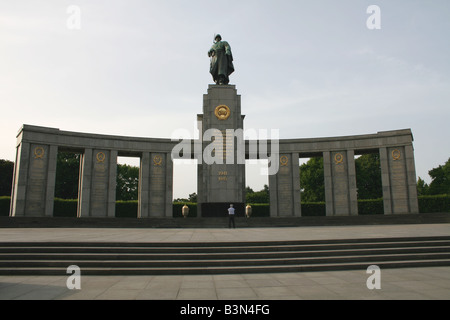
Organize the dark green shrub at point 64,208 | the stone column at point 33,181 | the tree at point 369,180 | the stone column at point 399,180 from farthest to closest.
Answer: the tree at point 369,180 < the dark green shrub at point 64,208 < the stone column at point 399,180 < the stone column at point 33,181

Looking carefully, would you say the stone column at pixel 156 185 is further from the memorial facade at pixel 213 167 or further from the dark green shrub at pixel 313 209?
the dark green shrub at pixel 313 209

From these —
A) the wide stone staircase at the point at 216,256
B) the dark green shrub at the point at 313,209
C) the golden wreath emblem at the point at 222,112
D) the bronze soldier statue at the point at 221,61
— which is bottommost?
the wide stone staircase at the point at 216,256

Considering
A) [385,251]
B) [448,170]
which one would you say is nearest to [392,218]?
[385,251]

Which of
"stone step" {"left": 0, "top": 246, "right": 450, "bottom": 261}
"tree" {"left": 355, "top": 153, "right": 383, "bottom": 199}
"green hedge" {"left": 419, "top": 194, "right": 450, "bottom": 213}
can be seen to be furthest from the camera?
"tree" {"left": 355, "top": 153, "right": 383, "bottom": 199}

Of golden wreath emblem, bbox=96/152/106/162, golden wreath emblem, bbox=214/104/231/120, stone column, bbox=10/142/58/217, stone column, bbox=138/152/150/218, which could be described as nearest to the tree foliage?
golden wreath emblem, bbox=214/104/231/120

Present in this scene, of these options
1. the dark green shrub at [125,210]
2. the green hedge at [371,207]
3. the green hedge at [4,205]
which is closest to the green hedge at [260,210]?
the green hedge at [371,207]

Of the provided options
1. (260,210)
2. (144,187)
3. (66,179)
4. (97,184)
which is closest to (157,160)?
(144,187)

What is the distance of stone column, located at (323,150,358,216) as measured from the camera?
3145cm

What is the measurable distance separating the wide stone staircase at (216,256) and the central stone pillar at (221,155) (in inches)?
654

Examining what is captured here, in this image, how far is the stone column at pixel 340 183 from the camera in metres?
31.5

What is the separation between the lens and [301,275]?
930 cm

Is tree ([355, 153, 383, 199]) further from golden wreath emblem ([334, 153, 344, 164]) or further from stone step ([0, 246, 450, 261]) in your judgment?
stone step ([0, 246, 450, 261])

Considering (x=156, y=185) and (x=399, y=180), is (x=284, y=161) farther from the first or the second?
(x=156, y=185)
